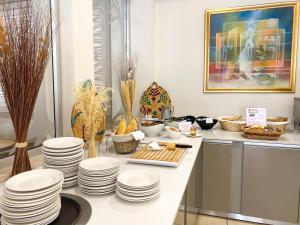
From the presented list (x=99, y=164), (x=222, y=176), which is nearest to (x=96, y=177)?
(x=99, y=164)

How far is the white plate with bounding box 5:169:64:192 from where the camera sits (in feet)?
2.84

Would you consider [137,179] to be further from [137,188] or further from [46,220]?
[46,220]

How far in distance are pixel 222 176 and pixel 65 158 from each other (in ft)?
5.60

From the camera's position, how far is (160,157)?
1.61 m

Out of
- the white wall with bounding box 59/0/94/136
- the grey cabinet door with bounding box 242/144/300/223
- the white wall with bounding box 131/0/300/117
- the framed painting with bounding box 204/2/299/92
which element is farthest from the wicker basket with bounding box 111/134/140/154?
the framed painting with bounding box 204/2/299/92

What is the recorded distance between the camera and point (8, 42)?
3.71 ft

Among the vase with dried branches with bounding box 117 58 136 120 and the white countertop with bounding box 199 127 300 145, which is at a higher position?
the vase with dried branches with bounding box 117 58 136 120

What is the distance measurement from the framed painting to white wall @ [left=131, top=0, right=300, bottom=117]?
10cm

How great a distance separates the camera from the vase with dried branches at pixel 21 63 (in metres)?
1.14

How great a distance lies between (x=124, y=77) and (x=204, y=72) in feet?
3.29

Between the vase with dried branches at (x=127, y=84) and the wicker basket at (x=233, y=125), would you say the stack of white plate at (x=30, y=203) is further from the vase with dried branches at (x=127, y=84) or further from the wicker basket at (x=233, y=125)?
the wicker basket at (x=233, y=125)

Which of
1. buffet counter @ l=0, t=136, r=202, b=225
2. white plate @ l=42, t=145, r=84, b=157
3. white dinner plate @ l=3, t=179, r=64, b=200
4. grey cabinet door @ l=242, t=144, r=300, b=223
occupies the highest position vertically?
white plate @ l=42, t=145, r=84, b=157

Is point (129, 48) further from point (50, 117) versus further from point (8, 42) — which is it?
point (8, 42)

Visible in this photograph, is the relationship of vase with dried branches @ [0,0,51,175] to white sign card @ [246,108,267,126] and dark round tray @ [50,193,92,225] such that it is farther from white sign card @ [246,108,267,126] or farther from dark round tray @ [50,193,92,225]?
white sign card @ [246,108,267,126]
